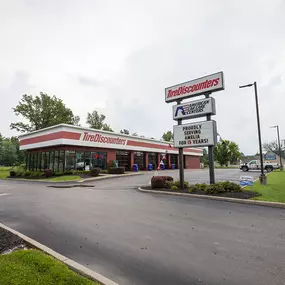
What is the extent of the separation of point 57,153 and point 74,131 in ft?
12.0

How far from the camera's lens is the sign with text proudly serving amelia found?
12.3 metres

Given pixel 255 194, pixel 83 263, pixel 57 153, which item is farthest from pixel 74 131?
pixel 83 263

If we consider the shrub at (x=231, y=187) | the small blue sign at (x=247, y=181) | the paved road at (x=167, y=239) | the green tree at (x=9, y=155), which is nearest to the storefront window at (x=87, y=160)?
the paved road at (x=167, y=239)

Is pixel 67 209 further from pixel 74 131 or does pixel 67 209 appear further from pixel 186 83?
pixel 74 131

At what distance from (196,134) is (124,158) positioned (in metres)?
22.0

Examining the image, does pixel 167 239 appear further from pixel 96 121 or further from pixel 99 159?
pixel 96 121

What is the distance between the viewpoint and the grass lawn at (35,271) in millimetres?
3027

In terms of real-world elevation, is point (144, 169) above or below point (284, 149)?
below

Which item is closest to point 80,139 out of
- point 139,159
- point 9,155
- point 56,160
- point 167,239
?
point 56,160

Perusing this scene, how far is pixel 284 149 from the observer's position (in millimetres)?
85250

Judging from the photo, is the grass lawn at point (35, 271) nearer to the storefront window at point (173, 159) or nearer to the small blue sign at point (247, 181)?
the small blue sign at point (247, 181)

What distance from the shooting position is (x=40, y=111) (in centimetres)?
4703

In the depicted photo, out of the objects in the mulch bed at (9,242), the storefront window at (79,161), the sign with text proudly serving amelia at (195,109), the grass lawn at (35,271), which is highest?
the sign with text proudly serving amelia at (195,109)

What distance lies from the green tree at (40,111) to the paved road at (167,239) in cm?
4262
